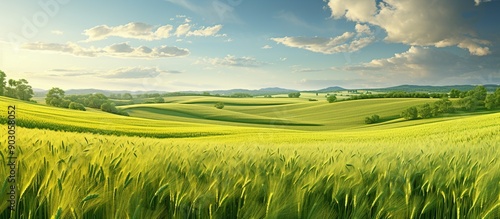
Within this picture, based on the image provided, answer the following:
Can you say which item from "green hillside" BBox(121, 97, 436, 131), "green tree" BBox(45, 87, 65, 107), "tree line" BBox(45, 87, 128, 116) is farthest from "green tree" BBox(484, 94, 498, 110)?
"green tree" BBox(45, 87, 65, 107)

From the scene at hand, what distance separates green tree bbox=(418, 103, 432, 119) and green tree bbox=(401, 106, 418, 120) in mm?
965

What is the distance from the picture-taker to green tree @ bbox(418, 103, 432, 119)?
246 feet

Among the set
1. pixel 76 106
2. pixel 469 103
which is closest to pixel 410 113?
pixel 469 103

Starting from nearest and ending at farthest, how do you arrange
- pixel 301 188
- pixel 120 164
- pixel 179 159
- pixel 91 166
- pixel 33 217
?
pixel 33 217, pixel 301 188, pixel 91 166, pixel 120 164, pixel 179 159

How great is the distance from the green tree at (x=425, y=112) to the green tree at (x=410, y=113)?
97 centimetres

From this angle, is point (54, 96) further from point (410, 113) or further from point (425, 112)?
point (425, 112)

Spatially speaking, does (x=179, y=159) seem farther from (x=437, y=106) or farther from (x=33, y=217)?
(x=437, y=106)

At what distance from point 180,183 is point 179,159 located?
891mm

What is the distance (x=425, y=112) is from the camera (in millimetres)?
75375

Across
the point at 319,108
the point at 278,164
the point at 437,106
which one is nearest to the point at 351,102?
the point at 319,108

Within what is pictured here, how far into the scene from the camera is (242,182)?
2.44 m

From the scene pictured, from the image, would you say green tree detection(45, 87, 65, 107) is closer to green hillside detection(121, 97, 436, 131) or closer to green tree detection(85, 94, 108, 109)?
green tree detection(85, 94, 108, 109)

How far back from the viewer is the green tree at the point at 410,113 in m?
74.4

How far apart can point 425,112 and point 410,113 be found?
3.16 m
